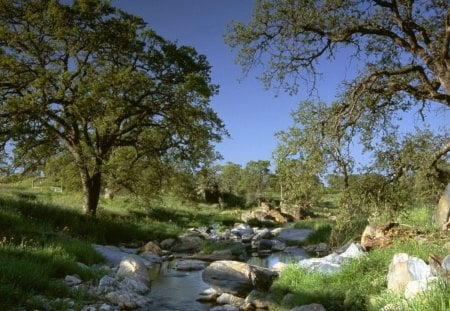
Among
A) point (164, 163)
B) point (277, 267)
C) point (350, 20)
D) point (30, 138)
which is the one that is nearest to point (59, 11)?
point (30, 138)

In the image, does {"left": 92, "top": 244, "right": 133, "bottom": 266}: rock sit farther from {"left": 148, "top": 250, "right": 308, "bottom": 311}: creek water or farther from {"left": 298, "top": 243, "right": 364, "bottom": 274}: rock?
{"left": 298, "top": 243, "right": 364, "bottom": 274}: rock

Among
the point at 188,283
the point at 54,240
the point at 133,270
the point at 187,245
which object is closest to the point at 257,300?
the point at 188,283

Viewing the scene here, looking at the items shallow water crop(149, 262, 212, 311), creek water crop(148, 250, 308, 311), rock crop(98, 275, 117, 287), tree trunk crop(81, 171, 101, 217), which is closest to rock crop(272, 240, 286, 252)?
creek water crop(148, 250, 308, 311)

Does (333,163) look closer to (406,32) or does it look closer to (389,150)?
(389,150)

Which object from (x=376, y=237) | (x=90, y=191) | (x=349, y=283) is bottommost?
(x=349, y=283)

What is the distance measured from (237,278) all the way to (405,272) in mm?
5784

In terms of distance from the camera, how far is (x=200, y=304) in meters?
13.0

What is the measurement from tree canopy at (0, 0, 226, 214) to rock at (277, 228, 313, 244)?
8.57 meters

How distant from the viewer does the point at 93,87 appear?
22094 millimetres

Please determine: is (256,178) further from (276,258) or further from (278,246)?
(276,258)

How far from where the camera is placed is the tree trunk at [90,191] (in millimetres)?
25978

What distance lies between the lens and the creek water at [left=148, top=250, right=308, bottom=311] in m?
12.6

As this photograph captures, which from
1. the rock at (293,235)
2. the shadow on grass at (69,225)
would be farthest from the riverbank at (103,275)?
the rock at (293,235)

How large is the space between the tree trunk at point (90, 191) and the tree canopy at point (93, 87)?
0.19 ft
